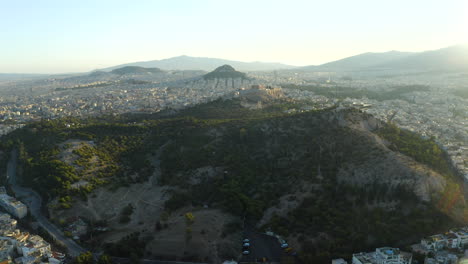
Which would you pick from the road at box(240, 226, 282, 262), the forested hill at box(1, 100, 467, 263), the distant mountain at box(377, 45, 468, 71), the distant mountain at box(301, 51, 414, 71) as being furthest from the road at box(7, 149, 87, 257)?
the distant mountain at box(301, 51, 414, 71)

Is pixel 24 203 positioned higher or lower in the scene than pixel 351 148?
lower

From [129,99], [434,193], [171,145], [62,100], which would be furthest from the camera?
[62,100]

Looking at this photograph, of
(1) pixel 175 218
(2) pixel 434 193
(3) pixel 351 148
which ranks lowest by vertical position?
(1) pixel 175 218

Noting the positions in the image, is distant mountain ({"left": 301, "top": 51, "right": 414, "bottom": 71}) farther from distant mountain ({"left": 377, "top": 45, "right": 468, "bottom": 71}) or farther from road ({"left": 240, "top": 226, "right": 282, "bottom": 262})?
road ({"left": 240, "top": 226, "right": 282, "bottom": 262})

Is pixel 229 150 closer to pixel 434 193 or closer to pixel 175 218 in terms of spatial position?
pixel 175 218

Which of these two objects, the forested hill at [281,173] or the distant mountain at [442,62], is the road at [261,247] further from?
the distant mountain at [442,62]

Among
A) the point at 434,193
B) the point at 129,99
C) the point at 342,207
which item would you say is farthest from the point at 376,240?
the point at 129,99

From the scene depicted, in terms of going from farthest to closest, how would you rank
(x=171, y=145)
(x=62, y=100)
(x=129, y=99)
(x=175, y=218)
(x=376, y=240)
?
(x=62, y=100)
(x=129, y=99)
(x=171, y=145)
(x=175, y=218)
(x=376, y=240)
